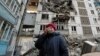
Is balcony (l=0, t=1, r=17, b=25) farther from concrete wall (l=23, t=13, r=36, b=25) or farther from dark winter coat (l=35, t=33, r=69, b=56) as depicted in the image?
concrete wall (l=23, t=13, r=36, b=25)

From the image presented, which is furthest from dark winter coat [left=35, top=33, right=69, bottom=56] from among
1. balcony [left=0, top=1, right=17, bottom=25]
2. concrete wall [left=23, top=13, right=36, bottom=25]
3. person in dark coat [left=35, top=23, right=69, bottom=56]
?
concrete wall [left=23, top=13, right=36, bottom=25]

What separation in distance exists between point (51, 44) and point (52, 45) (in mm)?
36

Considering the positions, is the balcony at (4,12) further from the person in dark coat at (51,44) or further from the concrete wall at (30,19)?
the concrete wall at (30,19)

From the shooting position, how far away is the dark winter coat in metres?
3.51

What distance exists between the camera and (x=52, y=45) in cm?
355

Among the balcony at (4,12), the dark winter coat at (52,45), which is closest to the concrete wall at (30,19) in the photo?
the balcony at (4,12)

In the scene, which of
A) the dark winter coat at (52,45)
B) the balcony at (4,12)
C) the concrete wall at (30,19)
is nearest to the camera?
the dark winter coat at (52,45)

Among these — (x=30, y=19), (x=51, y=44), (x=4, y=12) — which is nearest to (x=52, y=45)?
(x=51, y=44)

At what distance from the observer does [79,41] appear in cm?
2506

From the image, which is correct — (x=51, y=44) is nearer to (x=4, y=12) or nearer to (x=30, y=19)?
(x=4, y=12)

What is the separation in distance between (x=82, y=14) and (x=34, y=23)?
31.6ft

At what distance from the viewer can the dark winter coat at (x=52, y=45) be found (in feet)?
11.5

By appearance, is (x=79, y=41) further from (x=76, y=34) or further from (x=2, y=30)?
(x=2, y=30)

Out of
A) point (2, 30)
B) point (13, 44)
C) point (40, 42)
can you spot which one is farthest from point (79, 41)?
point (40, 42)
